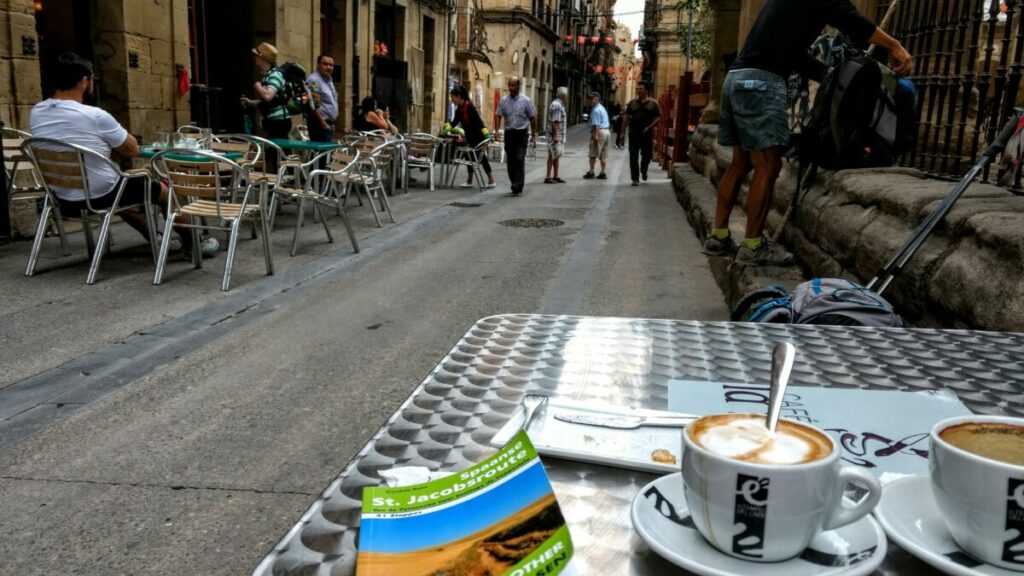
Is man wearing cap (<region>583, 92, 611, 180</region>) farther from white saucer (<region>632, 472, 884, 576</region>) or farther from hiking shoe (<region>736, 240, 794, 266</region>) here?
white saucer (<region>632, 472, 884, 576</region>)

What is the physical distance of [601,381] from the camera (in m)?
1.22

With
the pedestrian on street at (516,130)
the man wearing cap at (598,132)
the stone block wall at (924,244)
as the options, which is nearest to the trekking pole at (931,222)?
the stone block wall at (924,244)

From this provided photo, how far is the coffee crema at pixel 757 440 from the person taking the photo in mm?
690

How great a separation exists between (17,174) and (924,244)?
7169 millimetres

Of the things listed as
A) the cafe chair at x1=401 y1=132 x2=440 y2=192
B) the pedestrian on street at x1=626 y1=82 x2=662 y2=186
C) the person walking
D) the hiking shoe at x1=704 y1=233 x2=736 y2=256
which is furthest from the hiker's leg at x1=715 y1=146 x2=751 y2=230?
the pedestrian on street at x1=626 y1=82 x2=662 y2=186

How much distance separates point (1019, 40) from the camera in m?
3.92

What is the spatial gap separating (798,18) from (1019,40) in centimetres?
127

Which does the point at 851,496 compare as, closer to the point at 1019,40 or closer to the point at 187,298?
the point at 1019,40

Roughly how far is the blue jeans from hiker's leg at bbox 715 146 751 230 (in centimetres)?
25

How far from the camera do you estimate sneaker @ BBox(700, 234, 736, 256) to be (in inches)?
227

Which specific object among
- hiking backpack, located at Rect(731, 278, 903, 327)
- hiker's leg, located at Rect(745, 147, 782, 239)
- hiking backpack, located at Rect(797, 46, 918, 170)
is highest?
hiking backpack, located at Rect(797, 46, 918, 170)

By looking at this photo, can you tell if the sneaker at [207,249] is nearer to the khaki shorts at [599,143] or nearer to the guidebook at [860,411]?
the guidebook at [860,411]

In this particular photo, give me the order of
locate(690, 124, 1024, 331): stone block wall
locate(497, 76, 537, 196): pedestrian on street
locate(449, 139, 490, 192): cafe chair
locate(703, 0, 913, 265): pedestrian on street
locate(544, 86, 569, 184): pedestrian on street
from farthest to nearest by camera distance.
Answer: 1. locate(544, 86, 569, 184): pedestrian on street
2. locate(449, 139, 490, 192): cafe chair
3. locate(497, 76, 537, 196): pedestrian on street
4. locate(703, 0, 913, 265): pedestrian on street
5. locate(690, 124, 1024, 331): stone block wall

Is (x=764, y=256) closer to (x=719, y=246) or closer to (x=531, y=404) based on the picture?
(x=719, y=246)
